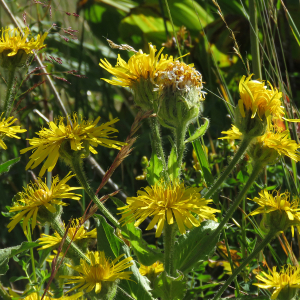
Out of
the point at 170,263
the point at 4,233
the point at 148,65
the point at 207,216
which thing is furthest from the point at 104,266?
the point at 4,233

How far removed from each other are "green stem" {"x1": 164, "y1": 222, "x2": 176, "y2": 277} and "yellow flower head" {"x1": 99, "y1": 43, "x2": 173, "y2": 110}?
0.53m

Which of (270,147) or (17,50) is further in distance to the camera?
(17,50)

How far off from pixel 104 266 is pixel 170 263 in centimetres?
24

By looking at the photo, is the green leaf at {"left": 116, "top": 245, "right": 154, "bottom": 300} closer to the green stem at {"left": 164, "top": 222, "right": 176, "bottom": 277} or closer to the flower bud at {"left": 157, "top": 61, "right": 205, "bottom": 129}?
the green stem at {"left": 164, "top": 222, "right": 176, "bottom": 277}

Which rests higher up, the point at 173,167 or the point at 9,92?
the point at 9,92

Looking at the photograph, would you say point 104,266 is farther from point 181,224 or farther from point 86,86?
point 86,86

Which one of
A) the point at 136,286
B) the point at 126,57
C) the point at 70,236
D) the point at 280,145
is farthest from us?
the point at 126,57

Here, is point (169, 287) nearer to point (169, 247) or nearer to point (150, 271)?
point (169, 247)

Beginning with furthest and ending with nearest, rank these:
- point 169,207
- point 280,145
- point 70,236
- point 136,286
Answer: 1. point 70,236
2. point 136,286
3. point 280,145
4. point 169,207

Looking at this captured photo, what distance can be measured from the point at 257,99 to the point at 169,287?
0.69m

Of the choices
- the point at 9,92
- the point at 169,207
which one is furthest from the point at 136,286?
the point at 9,92

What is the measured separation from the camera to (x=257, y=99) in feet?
4.04

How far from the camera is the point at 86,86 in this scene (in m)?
3.36

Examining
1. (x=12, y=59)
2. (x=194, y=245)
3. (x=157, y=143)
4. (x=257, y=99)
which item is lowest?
(x=194, y=245)
